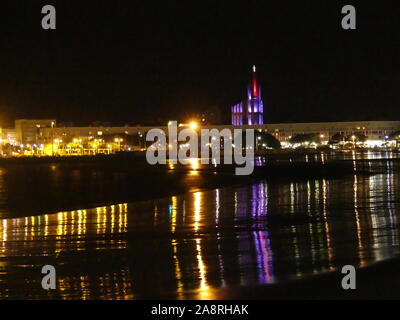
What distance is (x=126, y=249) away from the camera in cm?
1167

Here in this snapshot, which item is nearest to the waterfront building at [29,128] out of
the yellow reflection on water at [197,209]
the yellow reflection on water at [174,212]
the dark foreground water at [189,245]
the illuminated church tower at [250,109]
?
the illuminated church tower at [250,109]

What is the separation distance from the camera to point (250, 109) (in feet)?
589

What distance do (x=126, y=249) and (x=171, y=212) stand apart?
659 centimetres

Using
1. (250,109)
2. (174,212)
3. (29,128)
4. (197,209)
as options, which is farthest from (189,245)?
(250,109)

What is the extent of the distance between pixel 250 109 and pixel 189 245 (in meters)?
169

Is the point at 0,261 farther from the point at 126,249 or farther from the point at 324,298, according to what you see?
the point at 324,298

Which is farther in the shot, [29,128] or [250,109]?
→ [250,109]

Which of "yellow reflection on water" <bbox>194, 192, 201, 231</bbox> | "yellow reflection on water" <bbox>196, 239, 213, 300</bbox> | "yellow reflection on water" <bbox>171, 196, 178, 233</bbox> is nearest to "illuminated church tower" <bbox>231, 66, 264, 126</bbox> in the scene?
"yellow reflection on water" <bbox>194, 192, 201, 231</bbox>

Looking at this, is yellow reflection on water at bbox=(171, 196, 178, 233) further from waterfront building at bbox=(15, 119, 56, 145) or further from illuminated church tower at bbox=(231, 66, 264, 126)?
illuminated church tower at bbox=(231, 66, 264, 126)

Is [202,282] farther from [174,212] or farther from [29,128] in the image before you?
[29,128]

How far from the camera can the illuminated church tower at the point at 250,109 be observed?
590ft

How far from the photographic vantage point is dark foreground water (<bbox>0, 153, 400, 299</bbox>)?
8.80m

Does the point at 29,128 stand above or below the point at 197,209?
above

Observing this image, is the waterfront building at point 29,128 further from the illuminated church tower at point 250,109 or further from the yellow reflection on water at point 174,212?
the yellow reflection on water at point 174,212
